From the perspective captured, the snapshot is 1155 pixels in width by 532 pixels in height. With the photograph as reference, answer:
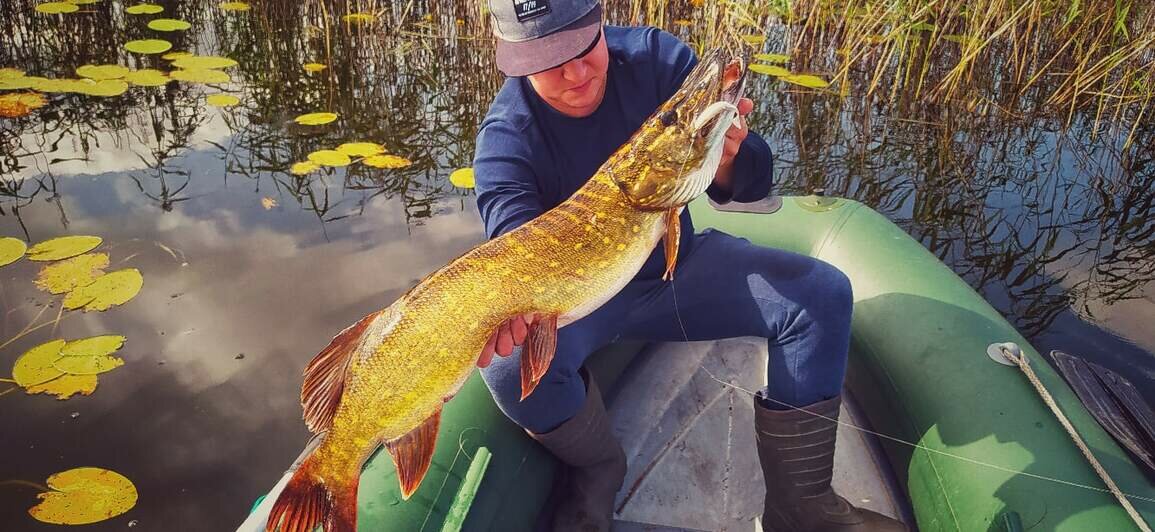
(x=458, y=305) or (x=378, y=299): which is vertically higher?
(x=458, y=305)

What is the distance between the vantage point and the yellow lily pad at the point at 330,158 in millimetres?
4109

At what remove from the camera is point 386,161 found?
4.21 m

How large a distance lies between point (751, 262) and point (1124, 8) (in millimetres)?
4263

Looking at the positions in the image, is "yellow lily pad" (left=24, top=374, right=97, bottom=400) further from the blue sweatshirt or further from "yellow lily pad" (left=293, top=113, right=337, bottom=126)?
"yellow lily pad" (left=293, top=113, right=337, bottom=126)

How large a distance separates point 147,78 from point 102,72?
1.01ft

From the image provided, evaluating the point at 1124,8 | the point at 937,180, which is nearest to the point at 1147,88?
the point at 1124,8

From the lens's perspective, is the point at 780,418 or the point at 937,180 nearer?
the point at 780,418

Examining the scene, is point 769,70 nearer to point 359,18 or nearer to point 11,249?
point 359,18

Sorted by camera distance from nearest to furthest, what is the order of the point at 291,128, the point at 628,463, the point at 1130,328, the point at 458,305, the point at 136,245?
the point at 458,305, the point at 628,463, the point at 1130,328, the point at 136,245, the point at 291,128

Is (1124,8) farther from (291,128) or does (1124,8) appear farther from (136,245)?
(136,245)

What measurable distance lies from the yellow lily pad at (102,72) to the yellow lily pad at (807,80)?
176 inches

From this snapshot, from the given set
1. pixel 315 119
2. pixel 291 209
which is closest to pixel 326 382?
pixel 291 209

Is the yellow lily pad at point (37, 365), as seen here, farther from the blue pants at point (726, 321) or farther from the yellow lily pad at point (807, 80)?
the yellow lily pad at point (807, 80)

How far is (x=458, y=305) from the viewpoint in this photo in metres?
1.35
